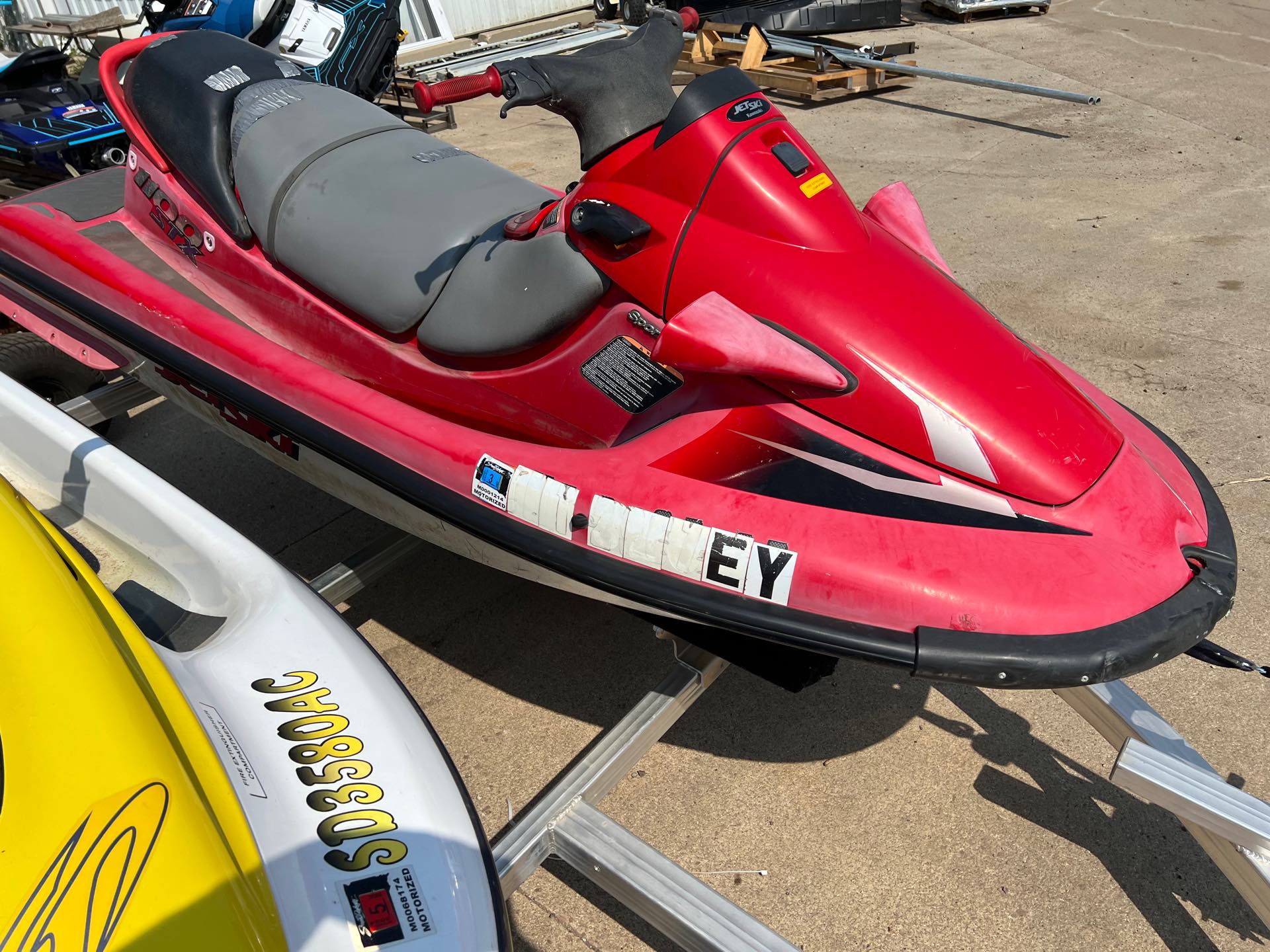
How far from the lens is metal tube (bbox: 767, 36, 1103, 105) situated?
627 centimetres

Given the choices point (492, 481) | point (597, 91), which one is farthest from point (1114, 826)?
point (597, 91)

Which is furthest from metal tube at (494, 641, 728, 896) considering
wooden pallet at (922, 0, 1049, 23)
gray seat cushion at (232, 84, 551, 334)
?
wooden pallet at (922, 0, 1049, 23)

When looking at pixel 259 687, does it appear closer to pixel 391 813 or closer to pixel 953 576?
pixel 391 813

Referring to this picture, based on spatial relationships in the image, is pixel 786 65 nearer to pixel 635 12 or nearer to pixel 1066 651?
pixel 635 12

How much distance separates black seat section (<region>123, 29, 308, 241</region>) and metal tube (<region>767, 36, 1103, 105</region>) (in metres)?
5.17

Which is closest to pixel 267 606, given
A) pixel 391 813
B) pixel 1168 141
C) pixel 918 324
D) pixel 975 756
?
pixel 391 813

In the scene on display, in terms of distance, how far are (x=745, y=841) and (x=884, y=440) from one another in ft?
3.19

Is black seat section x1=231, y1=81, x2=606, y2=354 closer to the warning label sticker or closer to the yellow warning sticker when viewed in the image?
A: the warning label sticker

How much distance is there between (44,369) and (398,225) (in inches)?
69.2

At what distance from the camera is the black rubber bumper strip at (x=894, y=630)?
153cm

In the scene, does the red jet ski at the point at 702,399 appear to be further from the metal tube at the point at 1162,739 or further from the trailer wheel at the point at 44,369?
the trailer wheel at the point at 44,369

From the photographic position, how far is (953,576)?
1.58m

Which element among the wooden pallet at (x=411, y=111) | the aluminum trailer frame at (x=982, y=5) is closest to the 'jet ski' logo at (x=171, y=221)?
the wooden pallet at (x=411, y=111)

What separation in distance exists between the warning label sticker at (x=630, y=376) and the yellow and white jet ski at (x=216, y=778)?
0.74 m
